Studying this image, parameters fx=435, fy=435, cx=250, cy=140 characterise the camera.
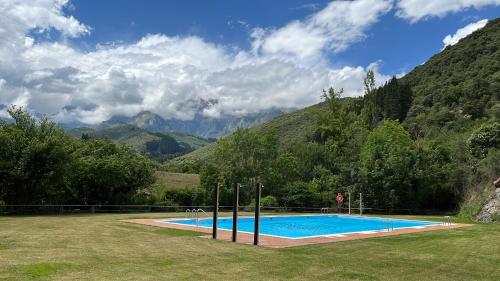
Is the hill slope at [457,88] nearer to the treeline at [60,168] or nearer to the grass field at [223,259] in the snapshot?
the treeline at [60,168]

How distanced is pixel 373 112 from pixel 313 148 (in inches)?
711

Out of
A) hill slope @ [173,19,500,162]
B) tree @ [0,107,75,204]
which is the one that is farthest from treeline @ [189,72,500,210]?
tree @ [0,107,75,204]

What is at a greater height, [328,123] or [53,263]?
[328,123]

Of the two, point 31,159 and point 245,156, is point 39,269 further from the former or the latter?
point 245,156

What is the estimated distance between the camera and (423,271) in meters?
9.12

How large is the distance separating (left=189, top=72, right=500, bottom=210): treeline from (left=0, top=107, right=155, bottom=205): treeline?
858 cm

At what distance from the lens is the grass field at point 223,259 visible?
8.04 m

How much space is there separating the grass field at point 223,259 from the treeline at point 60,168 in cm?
1291

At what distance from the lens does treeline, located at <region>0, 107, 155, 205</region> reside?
25.4 metres

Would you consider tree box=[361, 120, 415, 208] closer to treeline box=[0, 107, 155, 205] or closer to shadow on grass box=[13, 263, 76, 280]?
treeline box=[0, 107, 155, 205]

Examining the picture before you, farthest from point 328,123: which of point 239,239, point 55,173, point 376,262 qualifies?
point 376,262

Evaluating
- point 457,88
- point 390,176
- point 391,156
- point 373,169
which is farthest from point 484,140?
point 457,88

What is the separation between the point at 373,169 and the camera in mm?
38125

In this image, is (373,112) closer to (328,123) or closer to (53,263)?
(328,123)
